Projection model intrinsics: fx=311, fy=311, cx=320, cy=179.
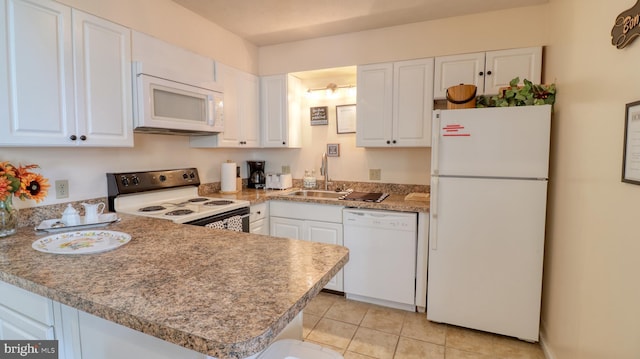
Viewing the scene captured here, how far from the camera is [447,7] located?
2432 mm

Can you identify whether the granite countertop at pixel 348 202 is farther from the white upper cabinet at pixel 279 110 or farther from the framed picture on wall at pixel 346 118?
the framed picture on wall at pixel 346 118

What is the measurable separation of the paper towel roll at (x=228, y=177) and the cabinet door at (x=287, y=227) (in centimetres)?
52

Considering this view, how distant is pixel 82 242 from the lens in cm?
138

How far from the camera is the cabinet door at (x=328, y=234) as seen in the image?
2689 millimetres

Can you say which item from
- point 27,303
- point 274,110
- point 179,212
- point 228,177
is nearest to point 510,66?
point 274,110

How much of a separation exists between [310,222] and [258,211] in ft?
1.57

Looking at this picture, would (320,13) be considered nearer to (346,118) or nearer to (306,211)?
(346,118)

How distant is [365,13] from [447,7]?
2.08 ft

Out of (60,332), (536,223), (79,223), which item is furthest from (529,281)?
(79,223)

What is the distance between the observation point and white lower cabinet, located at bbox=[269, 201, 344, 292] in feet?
8.86

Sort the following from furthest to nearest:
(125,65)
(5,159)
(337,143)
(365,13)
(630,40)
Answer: (337,143) < (365,13) < (125,65) < (5,159) < (630,40)

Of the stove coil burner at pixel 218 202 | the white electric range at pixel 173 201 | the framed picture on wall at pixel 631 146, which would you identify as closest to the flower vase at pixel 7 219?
the white electric range at pixel 173 201

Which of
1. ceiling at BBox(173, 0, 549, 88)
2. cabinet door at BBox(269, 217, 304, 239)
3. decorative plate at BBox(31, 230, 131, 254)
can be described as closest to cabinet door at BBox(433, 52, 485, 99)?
ceiling at BBox(173, 0, 549, 88)

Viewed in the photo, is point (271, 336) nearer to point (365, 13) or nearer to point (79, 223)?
point (79, 223)
